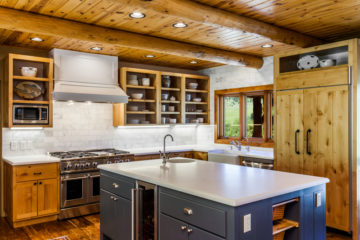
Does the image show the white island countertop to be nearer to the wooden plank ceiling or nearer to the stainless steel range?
the stainless steel range

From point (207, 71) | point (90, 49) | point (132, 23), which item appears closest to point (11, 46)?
point (90, 49)

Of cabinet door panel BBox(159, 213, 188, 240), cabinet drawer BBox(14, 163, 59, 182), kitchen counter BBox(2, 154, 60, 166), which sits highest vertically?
kitchen counter BBox(2, 154, 60, 166)

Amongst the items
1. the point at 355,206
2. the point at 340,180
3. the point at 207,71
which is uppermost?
the point at 207,71

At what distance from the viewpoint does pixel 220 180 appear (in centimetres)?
263

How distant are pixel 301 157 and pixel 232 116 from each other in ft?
7.74

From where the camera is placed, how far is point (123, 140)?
5.95 m

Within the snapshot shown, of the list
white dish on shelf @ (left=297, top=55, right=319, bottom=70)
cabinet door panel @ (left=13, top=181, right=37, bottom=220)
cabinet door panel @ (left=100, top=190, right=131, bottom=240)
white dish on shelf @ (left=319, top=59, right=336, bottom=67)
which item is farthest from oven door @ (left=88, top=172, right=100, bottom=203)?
white dish on shelf @ (left=319, top=59, right=336, bottom=67)

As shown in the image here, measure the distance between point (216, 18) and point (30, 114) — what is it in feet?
10.4

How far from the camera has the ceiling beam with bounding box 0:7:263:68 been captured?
10.8 ft

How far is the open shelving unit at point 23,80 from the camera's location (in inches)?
176

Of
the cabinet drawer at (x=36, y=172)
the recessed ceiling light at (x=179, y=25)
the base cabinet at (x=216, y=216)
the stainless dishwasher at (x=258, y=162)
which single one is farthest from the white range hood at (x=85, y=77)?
the stainless dishwasher at (x=258, y=162)

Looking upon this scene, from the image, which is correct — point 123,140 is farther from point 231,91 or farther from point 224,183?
point 224,183

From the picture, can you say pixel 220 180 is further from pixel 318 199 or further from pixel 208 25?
pixel 208 25

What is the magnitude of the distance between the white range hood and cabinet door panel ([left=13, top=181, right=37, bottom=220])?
1.32 meters
